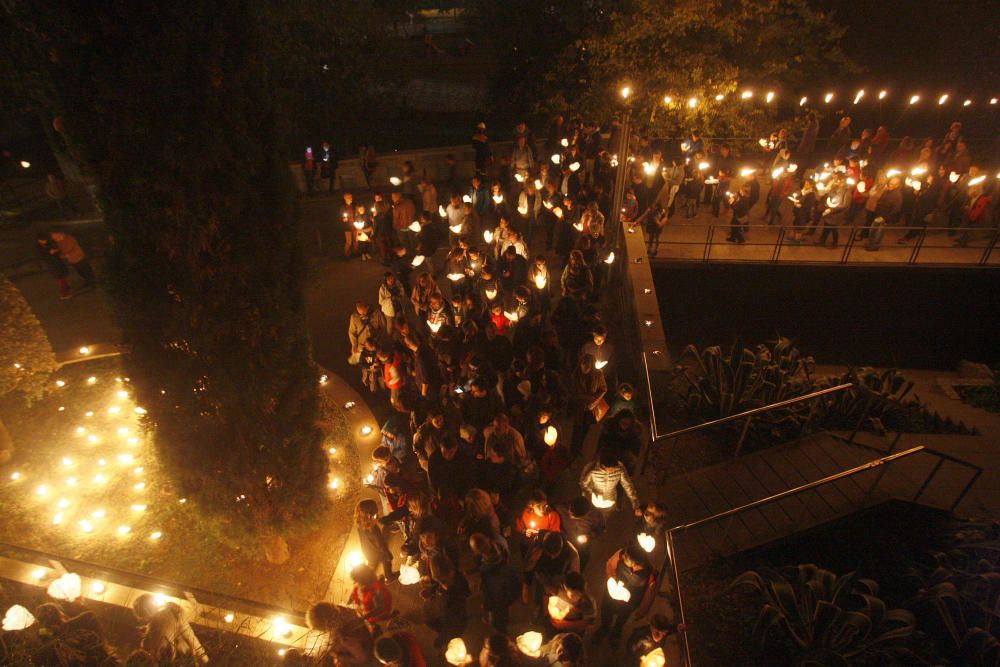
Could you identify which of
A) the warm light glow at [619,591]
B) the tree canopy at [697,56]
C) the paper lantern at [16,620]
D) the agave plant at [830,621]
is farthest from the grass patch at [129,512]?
the tree canopy at [697,56]

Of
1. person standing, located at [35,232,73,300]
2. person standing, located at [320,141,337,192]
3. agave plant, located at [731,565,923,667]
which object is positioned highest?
person standing, located at [320,141,337,192]

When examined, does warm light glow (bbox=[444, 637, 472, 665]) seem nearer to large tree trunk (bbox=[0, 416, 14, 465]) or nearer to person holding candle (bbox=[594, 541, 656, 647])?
person holding candle (bbox=[594, 541, 656, 647])

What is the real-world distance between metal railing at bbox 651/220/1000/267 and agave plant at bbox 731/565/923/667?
791 centimetres

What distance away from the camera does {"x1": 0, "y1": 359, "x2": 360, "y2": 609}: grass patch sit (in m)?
6.67

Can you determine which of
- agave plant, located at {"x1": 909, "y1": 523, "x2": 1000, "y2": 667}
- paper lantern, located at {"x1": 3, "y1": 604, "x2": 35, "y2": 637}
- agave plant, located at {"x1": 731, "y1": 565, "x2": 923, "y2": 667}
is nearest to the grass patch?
paper lantern, located at {"x1": 3, "y1": 604, "x2": 35, "y2": 637}

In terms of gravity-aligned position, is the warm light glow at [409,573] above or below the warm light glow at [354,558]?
above

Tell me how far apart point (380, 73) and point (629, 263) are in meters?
16.5

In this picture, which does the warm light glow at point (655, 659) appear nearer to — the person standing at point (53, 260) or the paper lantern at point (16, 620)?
the paper lantern at point (16, 620)

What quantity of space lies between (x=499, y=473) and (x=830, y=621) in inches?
145

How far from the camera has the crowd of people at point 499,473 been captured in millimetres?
5262

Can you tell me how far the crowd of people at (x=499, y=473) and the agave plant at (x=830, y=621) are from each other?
4.15 ft

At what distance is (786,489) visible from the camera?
7750mm

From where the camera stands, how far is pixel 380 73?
23094 mm

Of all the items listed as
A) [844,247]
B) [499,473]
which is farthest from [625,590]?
[844,247]
